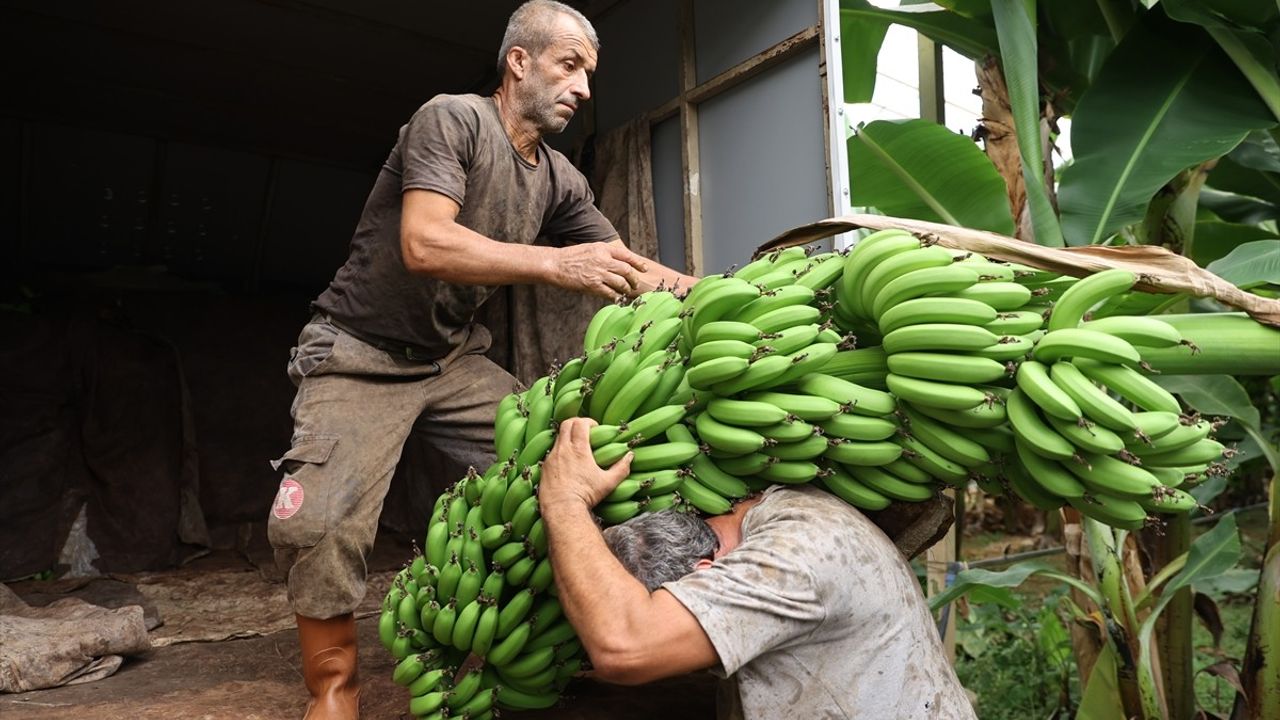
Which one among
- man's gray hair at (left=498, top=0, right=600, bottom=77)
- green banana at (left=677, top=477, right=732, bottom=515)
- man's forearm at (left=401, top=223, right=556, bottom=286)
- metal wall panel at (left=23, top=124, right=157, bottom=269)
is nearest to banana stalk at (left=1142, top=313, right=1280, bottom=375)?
green banana at (left=677, top=477, right=732, bottom=515)

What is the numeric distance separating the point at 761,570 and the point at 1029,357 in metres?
0.65

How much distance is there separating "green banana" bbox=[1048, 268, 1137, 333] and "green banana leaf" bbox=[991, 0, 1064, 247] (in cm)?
172

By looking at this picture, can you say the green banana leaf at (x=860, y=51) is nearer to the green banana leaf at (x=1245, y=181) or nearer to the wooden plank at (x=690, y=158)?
the wooden plank at (x=690, y=158)

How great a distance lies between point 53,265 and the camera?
317 inches

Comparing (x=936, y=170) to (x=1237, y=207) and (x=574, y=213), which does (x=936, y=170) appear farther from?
(x=1237, y=207)

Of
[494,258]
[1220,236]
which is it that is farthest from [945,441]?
[1220,236]

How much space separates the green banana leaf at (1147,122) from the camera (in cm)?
321

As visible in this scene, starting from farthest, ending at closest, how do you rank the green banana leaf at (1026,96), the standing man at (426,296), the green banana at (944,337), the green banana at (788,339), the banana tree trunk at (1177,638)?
the banana tree trunk at (1177,638), the green banana leaf at (1026,96), the standing man at (426,296), the green banana at (788,339), the green banana at (944,337)

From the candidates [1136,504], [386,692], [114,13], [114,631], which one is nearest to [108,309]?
[114,13]

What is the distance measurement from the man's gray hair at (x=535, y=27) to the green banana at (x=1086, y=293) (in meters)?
2.08

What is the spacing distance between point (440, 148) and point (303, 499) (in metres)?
1.21

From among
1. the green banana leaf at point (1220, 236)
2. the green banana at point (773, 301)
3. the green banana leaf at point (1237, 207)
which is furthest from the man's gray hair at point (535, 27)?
the green banana leaf at point (1237, 207)

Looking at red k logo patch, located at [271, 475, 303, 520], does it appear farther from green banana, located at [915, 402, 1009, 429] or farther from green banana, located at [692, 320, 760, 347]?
green banana, located at [915, 402, 1009, 429]

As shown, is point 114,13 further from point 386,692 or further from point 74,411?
point 386,692
